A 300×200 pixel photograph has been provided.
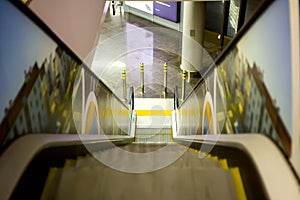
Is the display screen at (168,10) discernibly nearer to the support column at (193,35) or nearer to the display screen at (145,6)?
the display screen at (145,6)

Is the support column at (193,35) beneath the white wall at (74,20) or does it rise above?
above

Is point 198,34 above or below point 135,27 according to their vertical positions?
below

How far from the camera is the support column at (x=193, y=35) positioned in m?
10.5


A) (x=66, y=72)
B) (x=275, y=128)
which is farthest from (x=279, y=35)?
(x=66, y=72)

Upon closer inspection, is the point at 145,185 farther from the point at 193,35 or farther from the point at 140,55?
the point at 140,55

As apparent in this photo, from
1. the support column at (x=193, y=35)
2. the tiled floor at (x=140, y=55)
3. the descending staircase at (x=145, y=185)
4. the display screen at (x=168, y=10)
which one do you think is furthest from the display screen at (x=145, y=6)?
the descending staircase at (x=145, y=185)

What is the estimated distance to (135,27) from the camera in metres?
13.6

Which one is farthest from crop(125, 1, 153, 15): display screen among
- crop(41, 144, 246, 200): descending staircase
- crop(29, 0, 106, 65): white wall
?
crop(41, 144, 246, 200): descending staircase

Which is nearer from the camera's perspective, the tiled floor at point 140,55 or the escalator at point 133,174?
the escalator at point 133,174

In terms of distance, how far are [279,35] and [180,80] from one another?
9110 mm

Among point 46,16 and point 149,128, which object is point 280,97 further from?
point 149,128

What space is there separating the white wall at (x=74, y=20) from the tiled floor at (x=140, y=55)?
3253 mm

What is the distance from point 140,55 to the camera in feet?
39.5

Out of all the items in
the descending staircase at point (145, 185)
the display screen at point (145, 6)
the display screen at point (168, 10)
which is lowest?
the descending staircase at point (145, 185)
